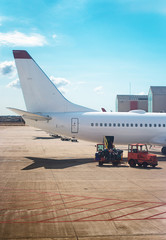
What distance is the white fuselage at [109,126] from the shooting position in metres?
28.1

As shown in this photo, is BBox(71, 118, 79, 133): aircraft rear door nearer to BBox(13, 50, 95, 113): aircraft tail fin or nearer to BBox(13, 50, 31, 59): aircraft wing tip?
BBox(13, 50, 95, 113): aircraft tail fin

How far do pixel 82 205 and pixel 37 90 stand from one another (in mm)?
17593

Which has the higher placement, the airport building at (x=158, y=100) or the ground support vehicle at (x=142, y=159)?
the airport building at (x=158, y=100)

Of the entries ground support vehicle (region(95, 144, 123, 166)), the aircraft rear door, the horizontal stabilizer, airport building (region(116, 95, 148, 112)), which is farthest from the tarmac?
airport building (region(116, 95, 148, 112))

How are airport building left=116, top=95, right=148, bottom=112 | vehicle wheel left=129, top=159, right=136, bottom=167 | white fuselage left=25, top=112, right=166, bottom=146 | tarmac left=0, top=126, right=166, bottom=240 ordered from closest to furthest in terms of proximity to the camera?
tarmac left=0, top=126, right=166, bottom=240 < vehicle wheel left=129, top=159, right=136, bottom=167 < white fuselage left=25, top=112, right=166, bottom=146 < airport building left=116, top=95, right=148, bottom=112

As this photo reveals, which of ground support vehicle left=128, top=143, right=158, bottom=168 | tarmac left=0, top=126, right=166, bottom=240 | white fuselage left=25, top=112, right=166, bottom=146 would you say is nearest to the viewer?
tarmac left=0, top=126, right=166, bottom=240

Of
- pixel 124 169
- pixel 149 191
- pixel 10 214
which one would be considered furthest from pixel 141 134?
pixel 10 214

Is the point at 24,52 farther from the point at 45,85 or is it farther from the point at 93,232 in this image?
the point at 93,232

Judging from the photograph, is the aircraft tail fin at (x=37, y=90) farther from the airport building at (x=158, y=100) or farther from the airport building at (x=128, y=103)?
the airport building at (x=128, y=103)

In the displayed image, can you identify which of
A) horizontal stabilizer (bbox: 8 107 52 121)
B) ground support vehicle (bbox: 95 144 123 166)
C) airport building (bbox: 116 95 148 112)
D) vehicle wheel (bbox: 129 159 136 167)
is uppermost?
airport building (bbox: 116 95 148 112)

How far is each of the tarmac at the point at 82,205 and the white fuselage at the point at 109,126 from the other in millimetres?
8196

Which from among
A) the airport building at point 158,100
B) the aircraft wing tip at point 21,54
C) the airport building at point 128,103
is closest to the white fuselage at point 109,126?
the aircraft wing tip at point 21,54

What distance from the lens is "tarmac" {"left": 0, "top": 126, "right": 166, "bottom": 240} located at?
30.5ft

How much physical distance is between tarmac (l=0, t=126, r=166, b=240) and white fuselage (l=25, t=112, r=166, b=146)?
8196 mm
